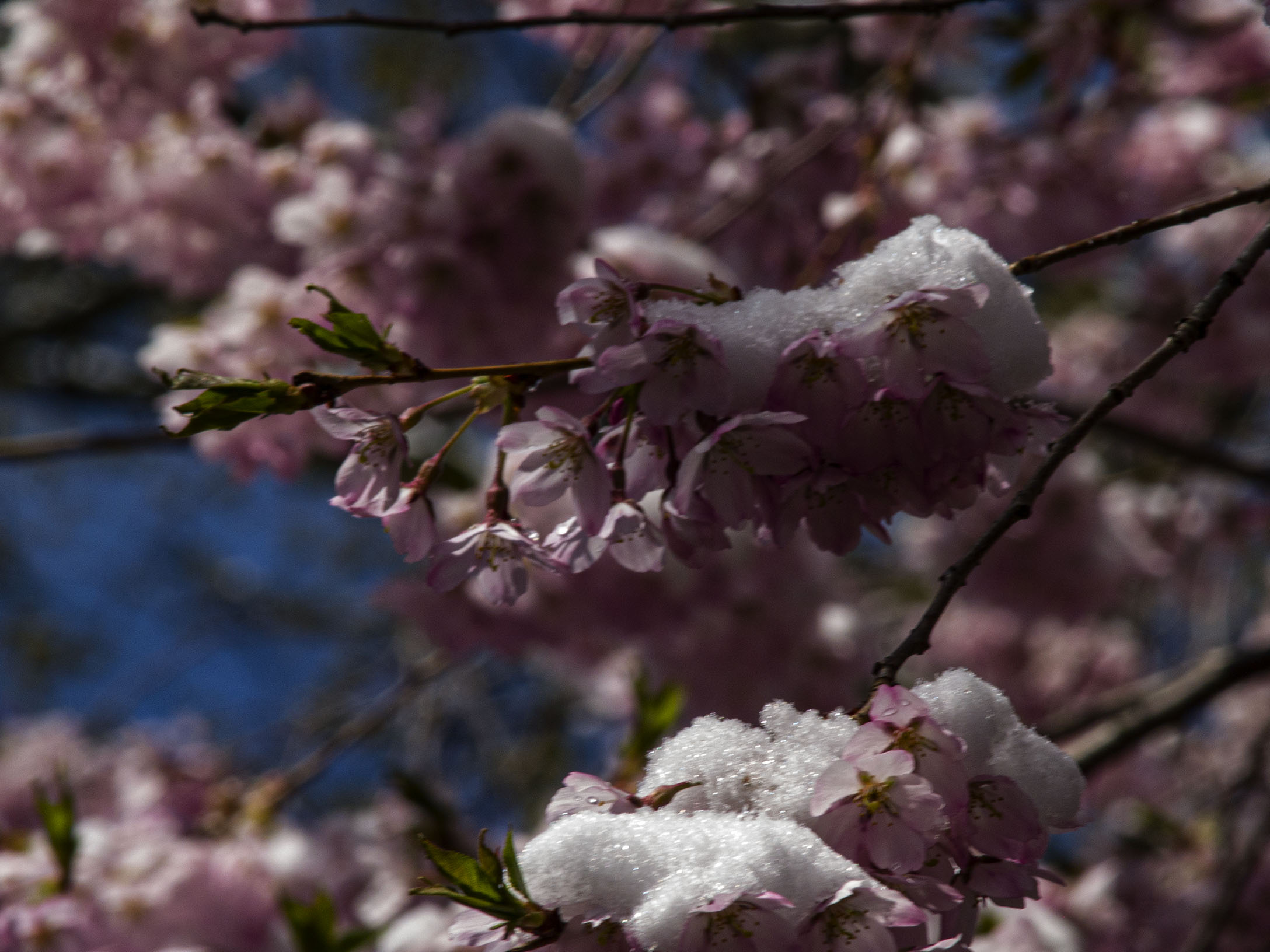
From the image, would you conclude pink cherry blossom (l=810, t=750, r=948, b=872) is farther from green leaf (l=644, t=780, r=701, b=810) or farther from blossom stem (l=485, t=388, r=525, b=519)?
blossom stem (l=485, t=388, r=525, b=519)

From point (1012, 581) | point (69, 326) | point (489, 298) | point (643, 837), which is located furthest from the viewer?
point (69, 326)

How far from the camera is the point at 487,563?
35.5 inches

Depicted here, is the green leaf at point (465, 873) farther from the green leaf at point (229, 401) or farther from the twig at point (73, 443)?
the twig at point (73, 443)

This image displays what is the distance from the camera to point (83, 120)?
287cm

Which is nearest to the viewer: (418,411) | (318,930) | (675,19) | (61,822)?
(418,411)

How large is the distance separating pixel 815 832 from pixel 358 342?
469mm

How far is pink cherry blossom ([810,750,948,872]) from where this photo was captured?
0.71m

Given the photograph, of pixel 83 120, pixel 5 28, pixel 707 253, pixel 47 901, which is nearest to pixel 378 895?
pixel 47 901

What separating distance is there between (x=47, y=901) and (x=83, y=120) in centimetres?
191

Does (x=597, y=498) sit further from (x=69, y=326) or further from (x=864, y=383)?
(x=69, y=326)

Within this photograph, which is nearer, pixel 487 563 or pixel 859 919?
pixel 859 919

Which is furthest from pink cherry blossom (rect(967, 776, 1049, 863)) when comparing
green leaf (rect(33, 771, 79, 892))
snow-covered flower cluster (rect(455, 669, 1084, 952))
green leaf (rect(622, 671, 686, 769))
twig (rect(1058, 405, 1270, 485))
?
twig (rect(1058, 405, 1270, 485))

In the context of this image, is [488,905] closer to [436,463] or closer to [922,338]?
[436,463]

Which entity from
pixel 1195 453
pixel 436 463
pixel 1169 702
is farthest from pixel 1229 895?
pixel 436 463
